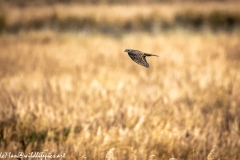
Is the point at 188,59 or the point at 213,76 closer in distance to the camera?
the point at 213,76

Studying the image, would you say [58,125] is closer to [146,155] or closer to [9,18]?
[146,155]

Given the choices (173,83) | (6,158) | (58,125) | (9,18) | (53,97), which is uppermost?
(9,18)

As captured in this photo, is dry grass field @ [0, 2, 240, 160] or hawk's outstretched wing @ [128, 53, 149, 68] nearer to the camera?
hawk's outstretched wing @ [128, 53, 149, 68]

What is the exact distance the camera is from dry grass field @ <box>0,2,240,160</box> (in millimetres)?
1258

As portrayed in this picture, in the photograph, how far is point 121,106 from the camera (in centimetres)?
173

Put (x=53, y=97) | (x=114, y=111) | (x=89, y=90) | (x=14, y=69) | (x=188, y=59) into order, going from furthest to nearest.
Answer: (x=188, y=59) < (x=14, y=69) < (x=89, y=90) < (x=53, y=97) < (x=114, y=111)

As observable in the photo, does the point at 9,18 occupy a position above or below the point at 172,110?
above

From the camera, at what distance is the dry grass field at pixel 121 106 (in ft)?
4.13

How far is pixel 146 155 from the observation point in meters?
1.18

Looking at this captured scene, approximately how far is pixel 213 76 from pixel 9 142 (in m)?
1.72

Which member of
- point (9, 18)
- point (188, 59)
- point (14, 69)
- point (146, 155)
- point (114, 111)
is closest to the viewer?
point (146, 155)

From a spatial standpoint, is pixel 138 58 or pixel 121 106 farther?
pixel 121 106

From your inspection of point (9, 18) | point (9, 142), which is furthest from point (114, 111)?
point (9, 18)

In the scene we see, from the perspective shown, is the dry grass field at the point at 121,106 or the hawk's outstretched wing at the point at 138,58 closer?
the hawk's outstretched wing at the point at 138,58
